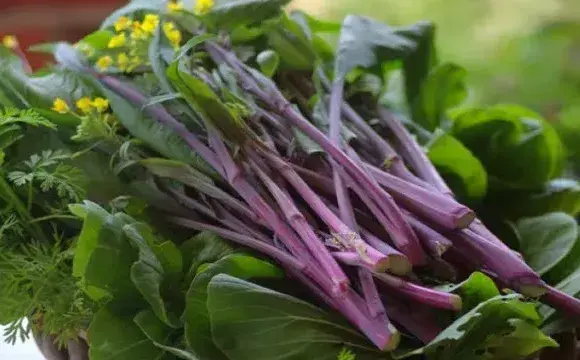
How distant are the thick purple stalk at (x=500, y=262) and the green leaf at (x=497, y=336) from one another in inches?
0.9

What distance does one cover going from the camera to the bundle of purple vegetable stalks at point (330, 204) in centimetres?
49

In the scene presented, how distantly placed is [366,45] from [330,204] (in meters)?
0.17

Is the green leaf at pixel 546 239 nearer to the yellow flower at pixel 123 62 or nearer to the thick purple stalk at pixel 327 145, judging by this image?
the thick purple stalk at pixel 327 145

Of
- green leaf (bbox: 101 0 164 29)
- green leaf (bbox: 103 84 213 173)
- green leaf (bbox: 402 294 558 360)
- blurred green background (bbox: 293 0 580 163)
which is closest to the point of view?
green leaf (bbox: 402 294 558 360)

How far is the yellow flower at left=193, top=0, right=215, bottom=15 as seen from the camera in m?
0.63

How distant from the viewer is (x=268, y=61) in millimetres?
619

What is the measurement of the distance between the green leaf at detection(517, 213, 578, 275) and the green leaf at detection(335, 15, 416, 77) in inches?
6.7

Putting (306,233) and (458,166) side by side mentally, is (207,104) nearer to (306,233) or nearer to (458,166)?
(306,233)

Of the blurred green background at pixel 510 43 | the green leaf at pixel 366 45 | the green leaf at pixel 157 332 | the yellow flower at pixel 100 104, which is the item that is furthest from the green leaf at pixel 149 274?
the blurred green background at pixel 510 43

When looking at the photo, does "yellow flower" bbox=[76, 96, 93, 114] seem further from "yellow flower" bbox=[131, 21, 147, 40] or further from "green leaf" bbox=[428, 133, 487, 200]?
"green leaf" bbox=[428, 133, 487, 200]

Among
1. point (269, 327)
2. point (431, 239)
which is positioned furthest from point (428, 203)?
point (269, 327)

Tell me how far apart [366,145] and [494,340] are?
0.19 metres

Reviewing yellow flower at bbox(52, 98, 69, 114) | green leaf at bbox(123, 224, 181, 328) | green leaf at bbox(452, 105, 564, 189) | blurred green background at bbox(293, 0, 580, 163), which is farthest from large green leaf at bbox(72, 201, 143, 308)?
blurred green background at bbox(293, 0, 580, 163)

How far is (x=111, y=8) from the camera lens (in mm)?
1522
